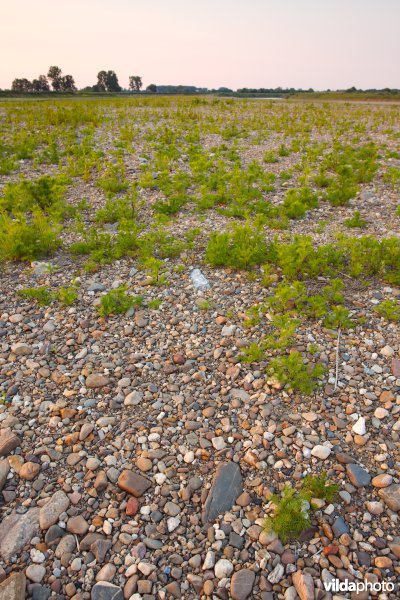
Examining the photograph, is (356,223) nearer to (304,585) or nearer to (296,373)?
(296,373)

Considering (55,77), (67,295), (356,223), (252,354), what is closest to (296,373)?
(252,354)

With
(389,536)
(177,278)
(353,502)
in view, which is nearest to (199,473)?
(353,502)

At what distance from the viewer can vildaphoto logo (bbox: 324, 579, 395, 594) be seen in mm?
3139

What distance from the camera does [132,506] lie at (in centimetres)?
380

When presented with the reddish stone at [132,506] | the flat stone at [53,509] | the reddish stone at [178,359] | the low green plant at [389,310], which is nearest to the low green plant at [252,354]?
the reddish stone at [178,359]

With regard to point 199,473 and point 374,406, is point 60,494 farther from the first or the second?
point 374,406

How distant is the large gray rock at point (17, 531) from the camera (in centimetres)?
348

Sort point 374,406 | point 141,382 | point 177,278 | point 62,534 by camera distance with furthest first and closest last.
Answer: point 177,278 < point 141,382 < point 374,406 < point 62,534

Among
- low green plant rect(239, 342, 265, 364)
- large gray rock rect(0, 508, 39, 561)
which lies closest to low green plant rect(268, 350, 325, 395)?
low green plant rect(239, 342, 265, 364)

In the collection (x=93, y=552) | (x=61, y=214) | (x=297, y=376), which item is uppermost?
(x=61, y=214)

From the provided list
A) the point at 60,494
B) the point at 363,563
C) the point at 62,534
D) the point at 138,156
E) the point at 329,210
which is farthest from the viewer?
the point at 138,156

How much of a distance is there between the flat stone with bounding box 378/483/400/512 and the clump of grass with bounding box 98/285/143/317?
4.35 metres

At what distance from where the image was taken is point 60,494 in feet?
12.8

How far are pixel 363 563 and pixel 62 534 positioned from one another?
104 inches
